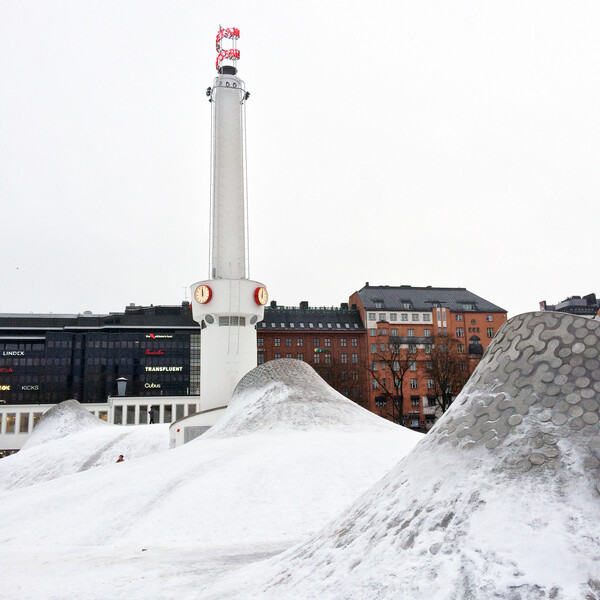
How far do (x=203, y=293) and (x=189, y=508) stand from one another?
1041 inches

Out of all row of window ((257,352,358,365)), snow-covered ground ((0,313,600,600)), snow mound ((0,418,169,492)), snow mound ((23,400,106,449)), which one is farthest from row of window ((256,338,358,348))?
snow-covered ground ((0,313,600,600))

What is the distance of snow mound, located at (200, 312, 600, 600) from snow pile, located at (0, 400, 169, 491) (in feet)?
99.3

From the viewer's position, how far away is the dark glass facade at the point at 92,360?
103 m

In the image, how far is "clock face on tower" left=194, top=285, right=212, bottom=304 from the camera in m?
42.7

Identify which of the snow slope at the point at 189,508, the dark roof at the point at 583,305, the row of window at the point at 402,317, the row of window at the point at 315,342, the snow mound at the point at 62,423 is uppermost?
the dark roof at the point at 583,305

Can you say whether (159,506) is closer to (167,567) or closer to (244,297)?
(167,567)

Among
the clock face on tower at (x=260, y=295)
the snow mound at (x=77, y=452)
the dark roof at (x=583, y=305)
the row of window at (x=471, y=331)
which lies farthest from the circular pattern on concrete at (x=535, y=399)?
the dark roof at (x=583, y=305)

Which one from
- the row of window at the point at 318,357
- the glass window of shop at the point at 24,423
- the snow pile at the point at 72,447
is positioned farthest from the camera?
the row of window at the point at 318,357

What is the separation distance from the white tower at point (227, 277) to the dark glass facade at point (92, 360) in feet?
207

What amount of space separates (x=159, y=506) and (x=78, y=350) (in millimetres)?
93959

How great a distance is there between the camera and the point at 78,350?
106 meters

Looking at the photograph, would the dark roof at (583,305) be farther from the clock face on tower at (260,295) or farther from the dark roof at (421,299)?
the clock face on tower at (260,295)

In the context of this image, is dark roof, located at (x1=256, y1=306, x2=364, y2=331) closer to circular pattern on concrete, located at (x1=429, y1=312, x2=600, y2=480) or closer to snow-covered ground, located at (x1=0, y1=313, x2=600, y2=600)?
snow-covered ground, located at (x1=0, y1=313, x2=600, y2=600)

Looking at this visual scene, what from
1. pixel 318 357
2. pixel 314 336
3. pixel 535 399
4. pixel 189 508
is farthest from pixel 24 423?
pixel 535 399
